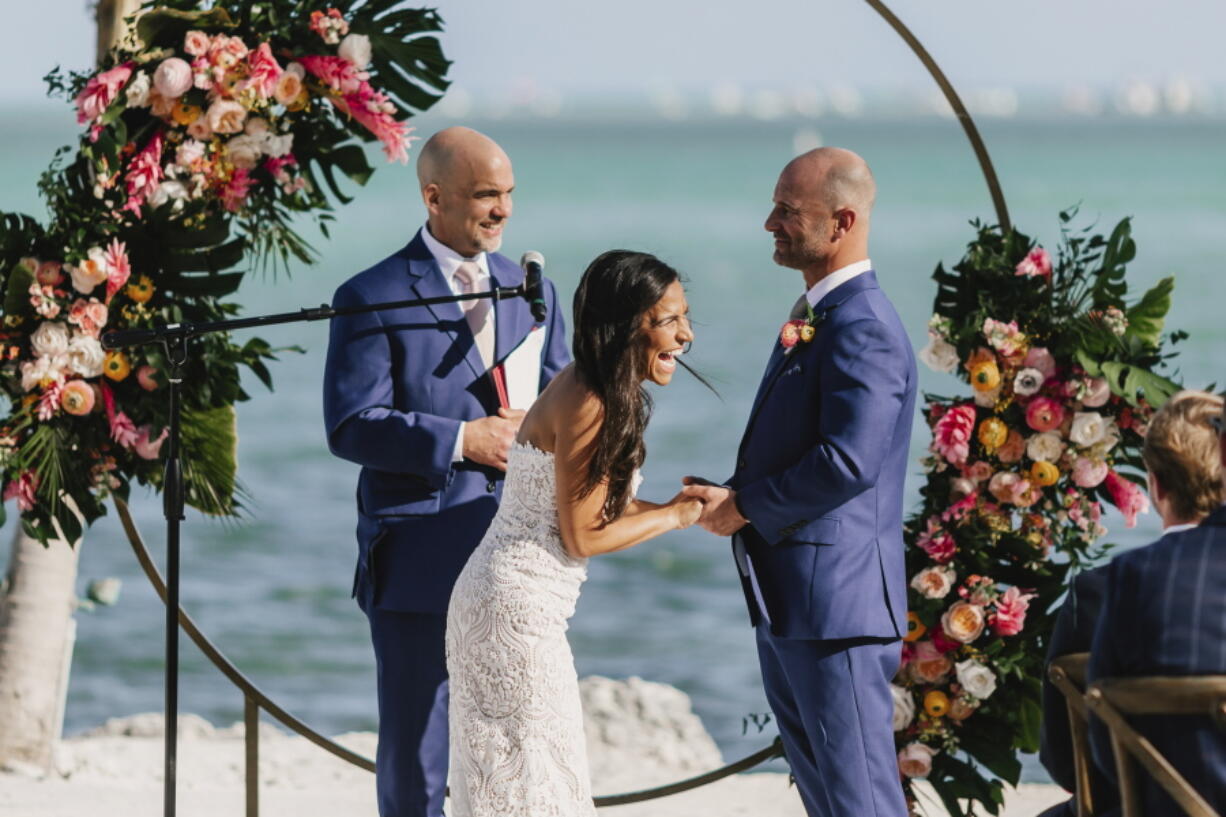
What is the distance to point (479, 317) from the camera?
4617 millimetres

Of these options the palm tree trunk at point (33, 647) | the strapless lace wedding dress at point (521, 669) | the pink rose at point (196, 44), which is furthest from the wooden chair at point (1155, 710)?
the palm tree trunk at point (33, 647)

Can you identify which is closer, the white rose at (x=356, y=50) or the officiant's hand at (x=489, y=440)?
the officiant's hand at (x=489, y=440)

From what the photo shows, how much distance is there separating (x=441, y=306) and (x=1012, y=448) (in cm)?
151

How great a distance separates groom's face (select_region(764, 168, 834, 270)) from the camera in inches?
164

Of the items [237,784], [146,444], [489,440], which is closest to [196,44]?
[146,444]

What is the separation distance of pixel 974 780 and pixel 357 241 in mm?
36130

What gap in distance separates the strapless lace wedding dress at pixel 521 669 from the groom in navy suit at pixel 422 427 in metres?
0.44

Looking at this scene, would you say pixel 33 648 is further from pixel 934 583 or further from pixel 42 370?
pixel 934 583

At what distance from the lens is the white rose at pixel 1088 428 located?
463 centimetres

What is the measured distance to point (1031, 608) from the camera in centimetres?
477

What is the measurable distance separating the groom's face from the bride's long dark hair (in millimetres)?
388

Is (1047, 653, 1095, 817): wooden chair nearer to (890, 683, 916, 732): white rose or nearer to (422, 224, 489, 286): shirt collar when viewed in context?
(890, 683, 916, 732): white rose

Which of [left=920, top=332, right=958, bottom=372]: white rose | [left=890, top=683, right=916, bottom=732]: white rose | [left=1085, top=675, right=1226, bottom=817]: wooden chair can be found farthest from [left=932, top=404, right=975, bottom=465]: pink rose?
[left=1085, top=675, right=1226, bottom=817]: wooden chair

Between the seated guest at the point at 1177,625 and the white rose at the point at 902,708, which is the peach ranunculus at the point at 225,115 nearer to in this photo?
the white rose at the point at 902,708
